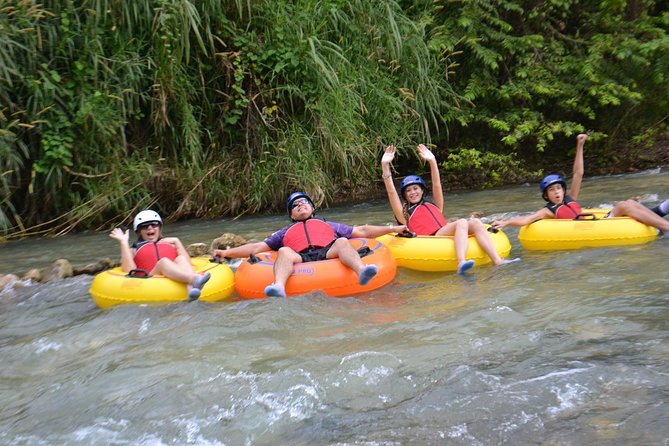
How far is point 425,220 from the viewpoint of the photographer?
18.4ft

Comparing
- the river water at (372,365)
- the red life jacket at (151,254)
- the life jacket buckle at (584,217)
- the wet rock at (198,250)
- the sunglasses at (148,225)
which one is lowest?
the river water at (372,365)

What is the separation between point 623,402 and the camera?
8.03 feet

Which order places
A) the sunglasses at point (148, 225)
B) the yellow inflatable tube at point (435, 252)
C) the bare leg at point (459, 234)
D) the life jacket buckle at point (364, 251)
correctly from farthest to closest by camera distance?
1. the sunglasses at point (148, 225)
2. the yellow inflatable tube at point (435, 252)
3. the bare leg at point (459, 234)
4. the life jacket buckle at point (364, 251)

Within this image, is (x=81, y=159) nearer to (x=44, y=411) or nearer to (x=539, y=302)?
(x=44, y=411)

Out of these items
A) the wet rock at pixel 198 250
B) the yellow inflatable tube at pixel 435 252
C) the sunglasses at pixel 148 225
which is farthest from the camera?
the wet rock at pixel 198 250

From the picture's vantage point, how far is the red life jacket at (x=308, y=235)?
5.02 m

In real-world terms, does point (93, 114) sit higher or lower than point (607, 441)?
higher

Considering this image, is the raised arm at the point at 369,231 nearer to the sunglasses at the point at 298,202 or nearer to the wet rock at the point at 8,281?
the sunglasses at the point at 298,202

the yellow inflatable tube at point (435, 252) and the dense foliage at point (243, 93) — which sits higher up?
the dense foliage at point (243, 93)

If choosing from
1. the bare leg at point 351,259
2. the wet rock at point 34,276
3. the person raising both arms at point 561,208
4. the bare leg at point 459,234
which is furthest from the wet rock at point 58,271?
the person raising both arms at point 561,208

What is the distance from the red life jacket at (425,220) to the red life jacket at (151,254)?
79.4 inches

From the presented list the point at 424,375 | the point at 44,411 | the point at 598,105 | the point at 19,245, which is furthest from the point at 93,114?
the point at 598,105

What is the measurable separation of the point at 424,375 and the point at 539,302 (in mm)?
1290

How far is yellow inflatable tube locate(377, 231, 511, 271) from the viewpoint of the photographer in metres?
5.12
